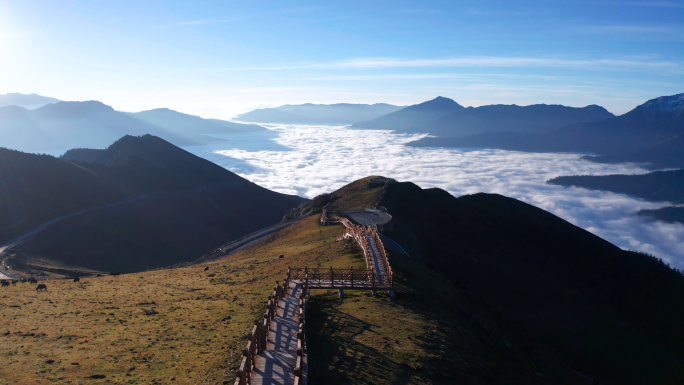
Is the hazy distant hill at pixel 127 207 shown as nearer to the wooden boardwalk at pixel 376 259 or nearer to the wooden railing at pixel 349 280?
the wooden boardwalk at pixel 376 259

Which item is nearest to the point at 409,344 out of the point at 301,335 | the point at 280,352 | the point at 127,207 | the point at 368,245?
the point at 301,335

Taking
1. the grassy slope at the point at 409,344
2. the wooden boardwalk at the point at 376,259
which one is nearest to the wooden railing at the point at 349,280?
the wooden boardwalk at the point at 376,259

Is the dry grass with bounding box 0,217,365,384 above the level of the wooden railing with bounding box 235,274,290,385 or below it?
below

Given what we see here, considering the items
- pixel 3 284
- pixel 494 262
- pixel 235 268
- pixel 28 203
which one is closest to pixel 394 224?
pixel 494 262

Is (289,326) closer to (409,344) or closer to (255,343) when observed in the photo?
(255,343)

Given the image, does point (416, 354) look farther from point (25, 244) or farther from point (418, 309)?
point (25, 244)

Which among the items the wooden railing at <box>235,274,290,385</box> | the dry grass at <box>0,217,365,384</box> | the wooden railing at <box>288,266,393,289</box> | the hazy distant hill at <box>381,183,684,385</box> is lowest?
the hazy distant hill at <box>381,183,684,385</box>

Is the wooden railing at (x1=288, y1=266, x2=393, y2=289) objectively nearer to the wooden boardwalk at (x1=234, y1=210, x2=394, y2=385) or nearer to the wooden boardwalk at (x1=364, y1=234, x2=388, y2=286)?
the wooden boardwalk at (x1=234, y1=210, x2=394, y2=385)

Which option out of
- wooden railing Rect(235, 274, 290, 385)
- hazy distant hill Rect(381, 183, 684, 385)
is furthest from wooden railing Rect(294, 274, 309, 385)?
hazy distant hill Rect(381, 183, 684, 385)

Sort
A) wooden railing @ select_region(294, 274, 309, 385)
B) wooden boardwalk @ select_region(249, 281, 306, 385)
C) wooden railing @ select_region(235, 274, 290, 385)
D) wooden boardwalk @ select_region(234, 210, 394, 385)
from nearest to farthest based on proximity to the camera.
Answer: wooden railing @ select_region(235, 274, 290, 385), wooden railing @ select_region(294, 274, 309, 385), wooden boardwalk @ select_region(234, 210, 394, 385), wooden boardwalk @ select_region(249, 281, 306, 385)
